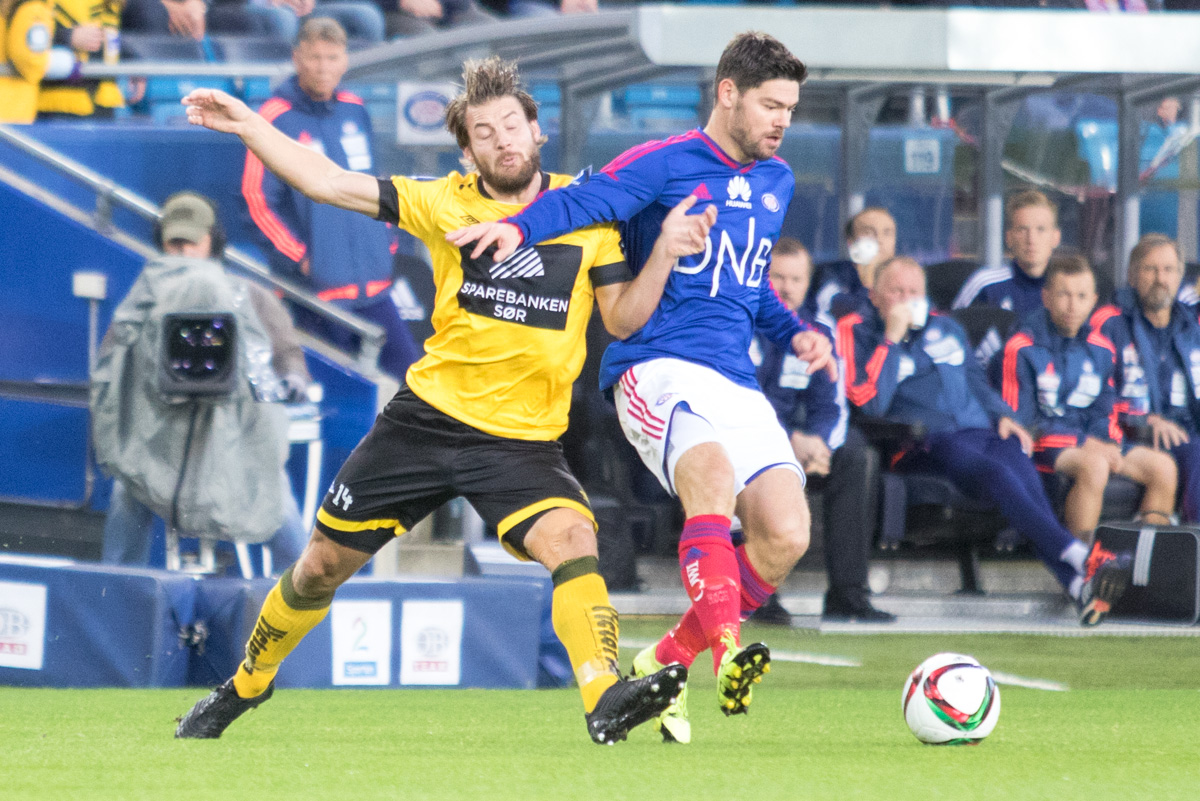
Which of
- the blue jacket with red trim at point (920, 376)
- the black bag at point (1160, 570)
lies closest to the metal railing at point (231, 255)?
the blue jacket with red trim at point (920, 376)

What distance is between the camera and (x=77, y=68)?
9.57m

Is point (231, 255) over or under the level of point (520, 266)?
over

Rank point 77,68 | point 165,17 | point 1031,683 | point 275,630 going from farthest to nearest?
point 165,17 < point 77,68 < point 1031,683 < point 275,630

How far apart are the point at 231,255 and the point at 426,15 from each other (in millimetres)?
5445

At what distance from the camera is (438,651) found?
6258mm

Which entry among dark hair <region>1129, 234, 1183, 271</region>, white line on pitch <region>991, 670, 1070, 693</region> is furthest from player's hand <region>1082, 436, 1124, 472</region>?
white line on pitch <region>991, 670, 1070, 693</region>

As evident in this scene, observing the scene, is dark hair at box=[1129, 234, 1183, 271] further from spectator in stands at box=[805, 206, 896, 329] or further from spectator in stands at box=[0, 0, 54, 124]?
spectator in stands at box=[0, 0, 54, 124]

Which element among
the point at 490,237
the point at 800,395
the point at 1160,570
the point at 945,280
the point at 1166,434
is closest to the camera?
the point at 490,237

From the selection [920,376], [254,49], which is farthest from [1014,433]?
[254,49]

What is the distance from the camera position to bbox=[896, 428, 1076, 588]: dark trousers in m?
7.64

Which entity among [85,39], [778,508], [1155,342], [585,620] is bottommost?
[585,620]

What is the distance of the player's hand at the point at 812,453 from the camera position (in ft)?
24.2

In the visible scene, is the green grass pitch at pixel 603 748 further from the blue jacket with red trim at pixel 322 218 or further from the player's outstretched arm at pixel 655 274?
the blue jacket with red trim at pixel 322 218

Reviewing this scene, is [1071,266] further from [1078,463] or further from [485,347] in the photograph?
[485,347]
